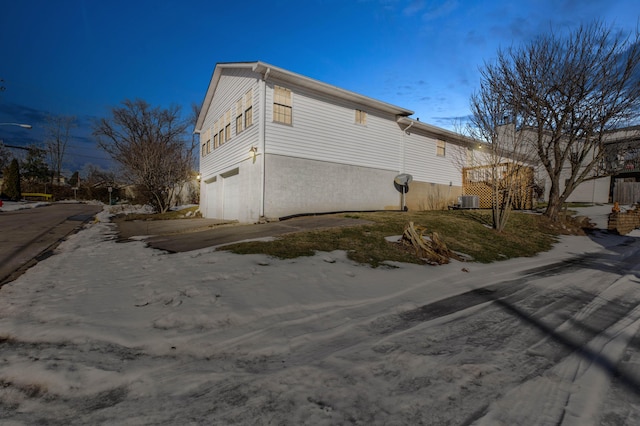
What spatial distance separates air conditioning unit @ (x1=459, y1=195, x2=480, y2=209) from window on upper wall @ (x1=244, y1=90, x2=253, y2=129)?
12.9 meters

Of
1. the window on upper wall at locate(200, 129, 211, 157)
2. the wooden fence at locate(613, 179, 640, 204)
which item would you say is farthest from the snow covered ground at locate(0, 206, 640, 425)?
the wooden fence at locate(613, 179, 640, 204)

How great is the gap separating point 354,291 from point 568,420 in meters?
2.64

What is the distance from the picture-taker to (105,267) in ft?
16.6

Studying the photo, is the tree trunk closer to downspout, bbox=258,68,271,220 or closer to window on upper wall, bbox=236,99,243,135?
downspout, bbox=258,68,271,220

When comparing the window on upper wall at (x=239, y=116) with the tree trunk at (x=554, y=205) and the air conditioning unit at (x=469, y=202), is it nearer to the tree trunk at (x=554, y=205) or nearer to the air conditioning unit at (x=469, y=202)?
the air conditioning unit at (x=469, y=202)

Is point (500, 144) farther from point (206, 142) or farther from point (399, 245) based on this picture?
point (206, 142)

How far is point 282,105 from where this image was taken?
36.9ft

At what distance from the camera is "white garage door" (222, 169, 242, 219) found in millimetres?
13133

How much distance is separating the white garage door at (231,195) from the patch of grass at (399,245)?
5683 mm

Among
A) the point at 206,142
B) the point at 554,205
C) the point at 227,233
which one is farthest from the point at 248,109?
the point at 554,205

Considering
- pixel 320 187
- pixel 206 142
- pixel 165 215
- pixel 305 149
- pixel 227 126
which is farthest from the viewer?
pixel 206 142

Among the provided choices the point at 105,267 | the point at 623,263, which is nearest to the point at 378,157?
the point at 623,263

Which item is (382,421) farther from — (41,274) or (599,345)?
(41,274)

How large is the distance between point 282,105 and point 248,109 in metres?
1.62
